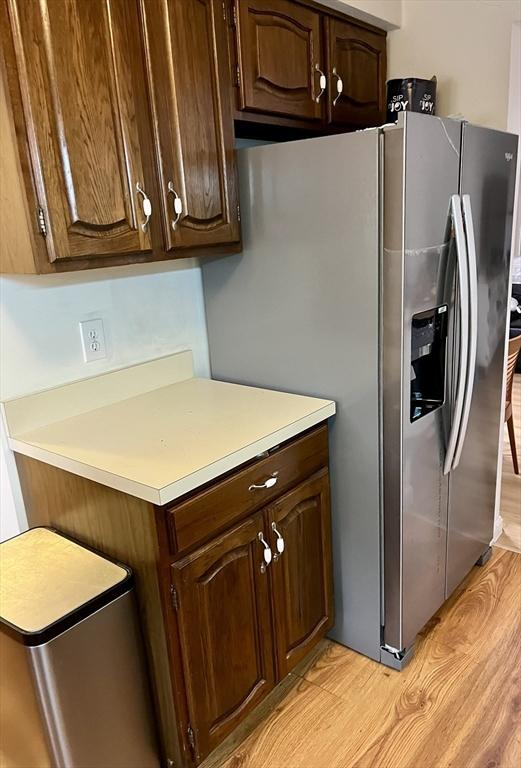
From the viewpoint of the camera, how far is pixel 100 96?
55.2 inches

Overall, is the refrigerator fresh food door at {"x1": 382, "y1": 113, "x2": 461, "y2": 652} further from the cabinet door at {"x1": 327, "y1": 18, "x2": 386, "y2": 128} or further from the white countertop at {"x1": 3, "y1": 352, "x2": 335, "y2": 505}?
the cabinet door at {"x1": 327, "y1": 18, "x2": 386, "y2": 128}

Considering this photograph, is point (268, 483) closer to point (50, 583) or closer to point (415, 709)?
point (50, 583)

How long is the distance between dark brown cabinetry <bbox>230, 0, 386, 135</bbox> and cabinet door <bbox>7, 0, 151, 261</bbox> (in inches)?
16.4

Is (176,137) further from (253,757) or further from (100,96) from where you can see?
(253,757)

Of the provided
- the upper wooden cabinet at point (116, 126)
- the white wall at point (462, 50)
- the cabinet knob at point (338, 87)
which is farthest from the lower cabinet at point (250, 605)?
the white wall at point (462, 50)

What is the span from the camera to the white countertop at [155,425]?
139 cm

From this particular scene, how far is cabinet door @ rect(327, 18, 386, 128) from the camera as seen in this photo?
2062mm

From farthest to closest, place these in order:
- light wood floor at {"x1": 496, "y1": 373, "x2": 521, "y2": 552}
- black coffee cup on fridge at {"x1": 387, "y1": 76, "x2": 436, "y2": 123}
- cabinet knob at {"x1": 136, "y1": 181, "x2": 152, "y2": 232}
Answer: light wood floor at {"x1": 496, "y1": 373, "x2": 521, "y2": 552}, black coffee cup on fridge at {"x1": 387, "y1": 76, "x2": 436, "y2": 123}, cabinet knob at {"x1": 136, "y1": 181, "x2": 152, "y2": 232}

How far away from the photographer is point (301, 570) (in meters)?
1.78

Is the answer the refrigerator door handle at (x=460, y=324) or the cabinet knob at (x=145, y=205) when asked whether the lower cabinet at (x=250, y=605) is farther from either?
the cabinet knob at (x=145, y=205)

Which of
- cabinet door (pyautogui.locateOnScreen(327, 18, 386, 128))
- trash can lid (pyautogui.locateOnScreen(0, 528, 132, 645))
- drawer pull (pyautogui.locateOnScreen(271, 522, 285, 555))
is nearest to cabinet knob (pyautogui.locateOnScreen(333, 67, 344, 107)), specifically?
cabinet door (pyautogui.locateOnScreen(327, 18, 386, 128))

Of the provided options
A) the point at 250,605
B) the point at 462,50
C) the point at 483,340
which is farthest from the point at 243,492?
the point at 462,50

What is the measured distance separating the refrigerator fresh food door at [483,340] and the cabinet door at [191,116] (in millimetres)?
720

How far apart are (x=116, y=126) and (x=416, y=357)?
1.02m
